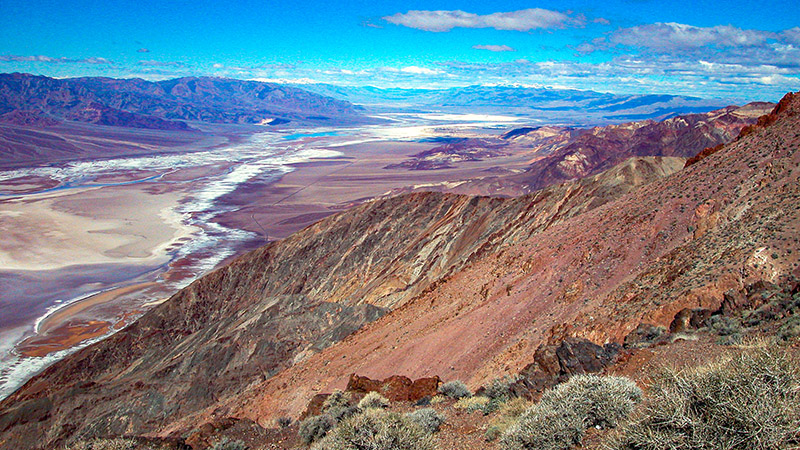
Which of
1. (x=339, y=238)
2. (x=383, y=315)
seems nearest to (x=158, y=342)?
(x=339, y=238)

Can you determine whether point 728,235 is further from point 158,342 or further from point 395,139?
point 395,139

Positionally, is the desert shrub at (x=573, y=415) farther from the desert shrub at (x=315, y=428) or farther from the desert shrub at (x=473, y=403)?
the desert shrub at (x=315, y=428)

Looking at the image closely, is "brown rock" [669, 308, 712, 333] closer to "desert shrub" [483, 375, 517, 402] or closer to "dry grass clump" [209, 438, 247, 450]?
"desert shrub" [483, 375, 517, 402]

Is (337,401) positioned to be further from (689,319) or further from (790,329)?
(790,329)

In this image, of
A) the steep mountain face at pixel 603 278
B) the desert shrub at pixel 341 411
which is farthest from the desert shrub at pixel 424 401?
the steep mountain face at pixel 603 278

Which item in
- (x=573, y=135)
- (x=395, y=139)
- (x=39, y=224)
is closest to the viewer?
(x=39, y=224)
